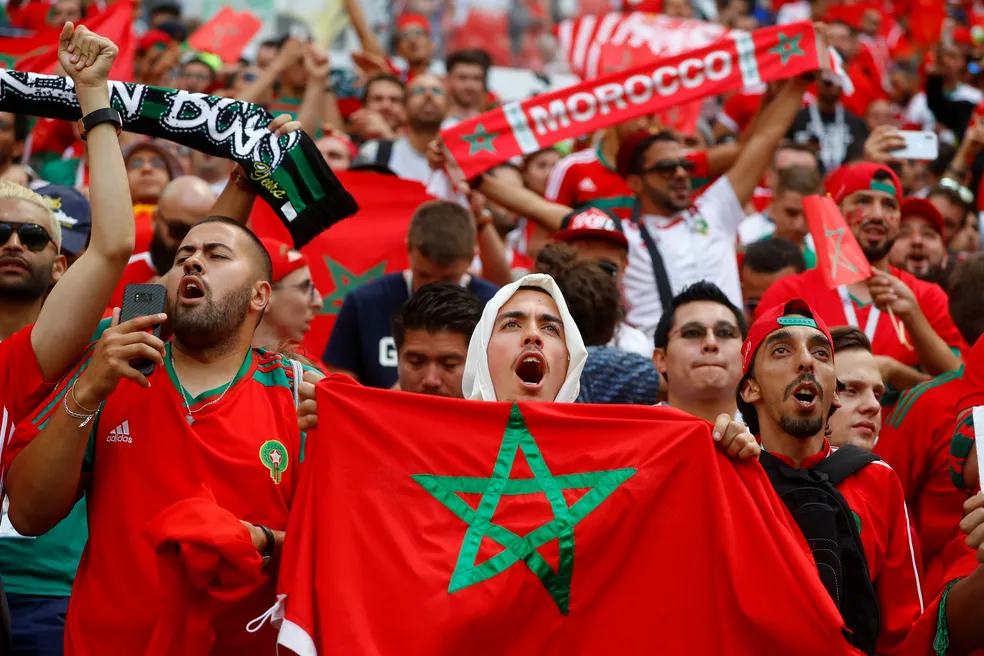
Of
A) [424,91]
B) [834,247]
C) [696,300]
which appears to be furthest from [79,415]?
[424,91]

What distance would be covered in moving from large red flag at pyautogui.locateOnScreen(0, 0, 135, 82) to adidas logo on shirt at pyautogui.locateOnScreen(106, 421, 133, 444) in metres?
4.99

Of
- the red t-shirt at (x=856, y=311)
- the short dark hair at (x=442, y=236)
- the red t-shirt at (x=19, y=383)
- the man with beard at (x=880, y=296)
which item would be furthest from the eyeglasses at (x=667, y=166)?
the red t-shirt at (x=19, y=383)

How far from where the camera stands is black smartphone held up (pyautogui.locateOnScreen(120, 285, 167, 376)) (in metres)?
4.27

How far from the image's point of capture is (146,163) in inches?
325

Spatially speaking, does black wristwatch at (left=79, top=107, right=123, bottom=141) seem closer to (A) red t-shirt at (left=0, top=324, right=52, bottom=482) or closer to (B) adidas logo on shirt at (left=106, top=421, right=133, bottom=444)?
(A) red t-shirt at (left=0, top=324, right=52, bottom=482)

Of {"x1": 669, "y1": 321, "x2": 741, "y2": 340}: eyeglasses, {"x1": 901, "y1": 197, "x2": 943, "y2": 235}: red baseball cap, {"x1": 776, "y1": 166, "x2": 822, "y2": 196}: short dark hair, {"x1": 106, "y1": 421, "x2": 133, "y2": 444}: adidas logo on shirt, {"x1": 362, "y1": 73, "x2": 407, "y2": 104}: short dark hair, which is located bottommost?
{"x1": 106, "y1": 421, "x2": 133, "y2": 444}: adidas logo on shirt

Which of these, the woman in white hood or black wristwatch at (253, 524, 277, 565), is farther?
the woman in white hood

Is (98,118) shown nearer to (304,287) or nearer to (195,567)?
(195,567)

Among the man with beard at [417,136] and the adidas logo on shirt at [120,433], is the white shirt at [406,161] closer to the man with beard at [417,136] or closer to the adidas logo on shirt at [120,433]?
the man with beard at [417,136]

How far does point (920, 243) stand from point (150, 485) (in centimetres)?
548

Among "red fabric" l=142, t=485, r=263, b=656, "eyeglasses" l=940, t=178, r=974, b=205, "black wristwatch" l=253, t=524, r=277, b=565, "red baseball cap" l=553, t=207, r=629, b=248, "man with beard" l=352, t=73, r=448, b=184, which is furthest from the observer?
"eyeglasses" l=940, t=178, r=974, b=205

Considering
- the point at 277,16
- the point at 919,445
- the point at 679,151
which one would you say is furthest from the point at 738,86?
the point at 277,16

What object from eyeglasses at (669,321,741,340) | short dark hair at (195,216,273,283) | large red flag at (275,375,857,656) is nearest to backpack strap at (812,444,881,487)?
large red flag at (275,375,857,656)

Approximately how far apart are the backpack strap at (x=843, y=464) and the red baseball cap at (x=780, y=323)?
16.9 inches
